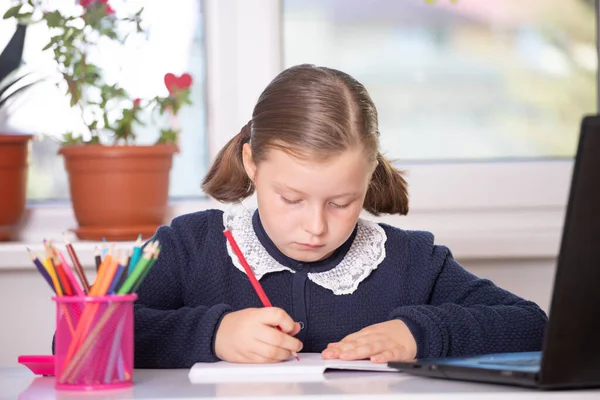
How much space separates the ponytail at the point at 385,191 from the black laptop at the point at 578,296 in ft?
2.35

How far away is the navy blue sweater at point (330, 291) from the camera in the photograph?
138cm

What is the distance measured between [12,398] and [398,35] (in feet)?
5.09

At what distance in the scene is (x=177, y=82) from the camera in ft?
6.66

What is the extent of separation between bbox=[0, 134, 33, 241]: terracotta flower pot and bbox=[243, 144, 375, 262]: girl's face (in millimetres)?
838

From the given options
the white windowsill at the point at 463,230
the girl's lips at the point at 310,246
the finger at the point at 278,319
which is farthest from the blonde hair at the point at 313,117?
the white windowsill at the point at 463,230

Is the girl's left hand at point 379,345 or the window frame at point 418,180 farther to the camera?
the window frame at point 418,180

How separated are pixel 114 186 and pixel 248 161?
0.62 m

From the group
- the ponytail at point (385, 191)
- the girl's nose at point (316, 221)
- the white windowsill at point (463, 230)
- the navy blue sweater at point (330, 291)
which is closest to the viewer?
the girl's nose at point (316, 221)

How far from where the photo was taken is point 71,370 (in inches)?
38.4

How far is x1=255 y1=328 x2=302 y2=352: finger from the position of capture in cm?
112

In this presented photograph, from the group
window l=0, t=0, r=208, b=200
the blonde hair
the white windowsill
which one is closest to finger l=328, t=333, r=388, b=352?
the blonde hair

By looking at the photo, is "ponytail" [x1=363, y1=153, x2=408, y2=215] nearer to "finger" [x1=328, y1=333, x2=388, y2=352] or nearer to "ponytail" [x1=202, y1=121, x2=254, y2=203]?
"ponytail" [x1=202, y1=121, x2=254, y2=203]

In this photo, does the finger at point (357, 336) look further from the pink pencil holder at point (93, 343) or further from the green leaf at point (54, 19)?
the green leaf at point (54, 19)

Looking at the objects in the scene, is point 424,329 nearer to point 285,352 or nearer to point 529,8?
point 285,352
